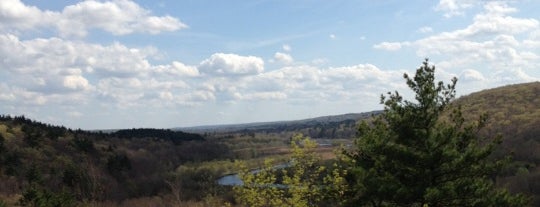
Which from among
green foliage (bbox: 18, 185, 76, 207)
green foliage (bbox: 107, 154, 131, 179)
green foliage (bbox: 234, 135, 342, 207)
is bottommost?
green foliage (bbox: 107, 154, 131, 179)

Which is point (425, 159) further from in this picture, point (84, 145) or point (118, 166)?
point (84, 145)

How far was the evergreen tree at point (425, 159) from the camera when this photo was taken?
61.5 feet

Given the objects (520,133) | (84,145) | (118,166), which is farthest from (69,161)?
(520,133)

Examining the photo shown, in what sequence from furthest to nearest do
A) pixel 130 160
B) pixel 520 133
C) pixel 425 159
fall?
pixel 130 160 → pixel 520 133 → pixel 425 159

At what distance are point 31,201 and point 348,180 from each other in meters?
28.8

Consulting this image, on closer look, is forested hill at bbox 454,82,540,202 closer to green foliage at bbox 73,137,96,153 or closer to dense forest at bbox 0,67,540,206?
dense forest at bbox 0,67,540,206

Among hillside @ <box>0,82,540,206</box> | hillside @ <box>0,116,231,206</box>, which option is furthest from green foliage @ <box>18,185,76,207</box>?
hillside @ <box>0,116,231,206</box>

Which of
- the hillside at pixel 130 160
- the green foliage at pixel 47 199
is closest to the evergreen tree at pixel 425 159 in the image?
the green foliage at pixel 47 199

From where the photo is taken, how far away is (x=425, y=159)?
1884cm

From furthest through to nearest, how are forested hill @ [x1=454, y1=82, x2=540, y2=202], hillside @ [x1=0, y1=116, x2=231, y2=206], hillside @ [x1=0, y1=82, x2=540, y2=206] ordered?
hillside @ [x1=0, y1=116, x2=231, y2=206]
hillside @ [x1=0, y1=82, x2=540, y2=206]
forested hill @ [x1=454, y1=82, x2=540, y2=202]

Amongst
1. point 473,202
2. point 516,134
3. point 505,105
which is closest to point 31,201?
point 473,202

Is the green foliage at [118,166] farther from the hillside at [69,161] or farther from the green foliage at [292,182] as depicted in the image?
the green foliage at [292,182]

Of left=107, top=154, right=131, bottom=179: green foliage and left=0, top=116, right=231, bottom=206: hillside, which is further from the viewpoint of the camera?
left=107, top=154, right=131, bottom=179: green foliage

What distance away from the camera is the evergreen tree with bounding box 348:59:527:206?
1875cm
